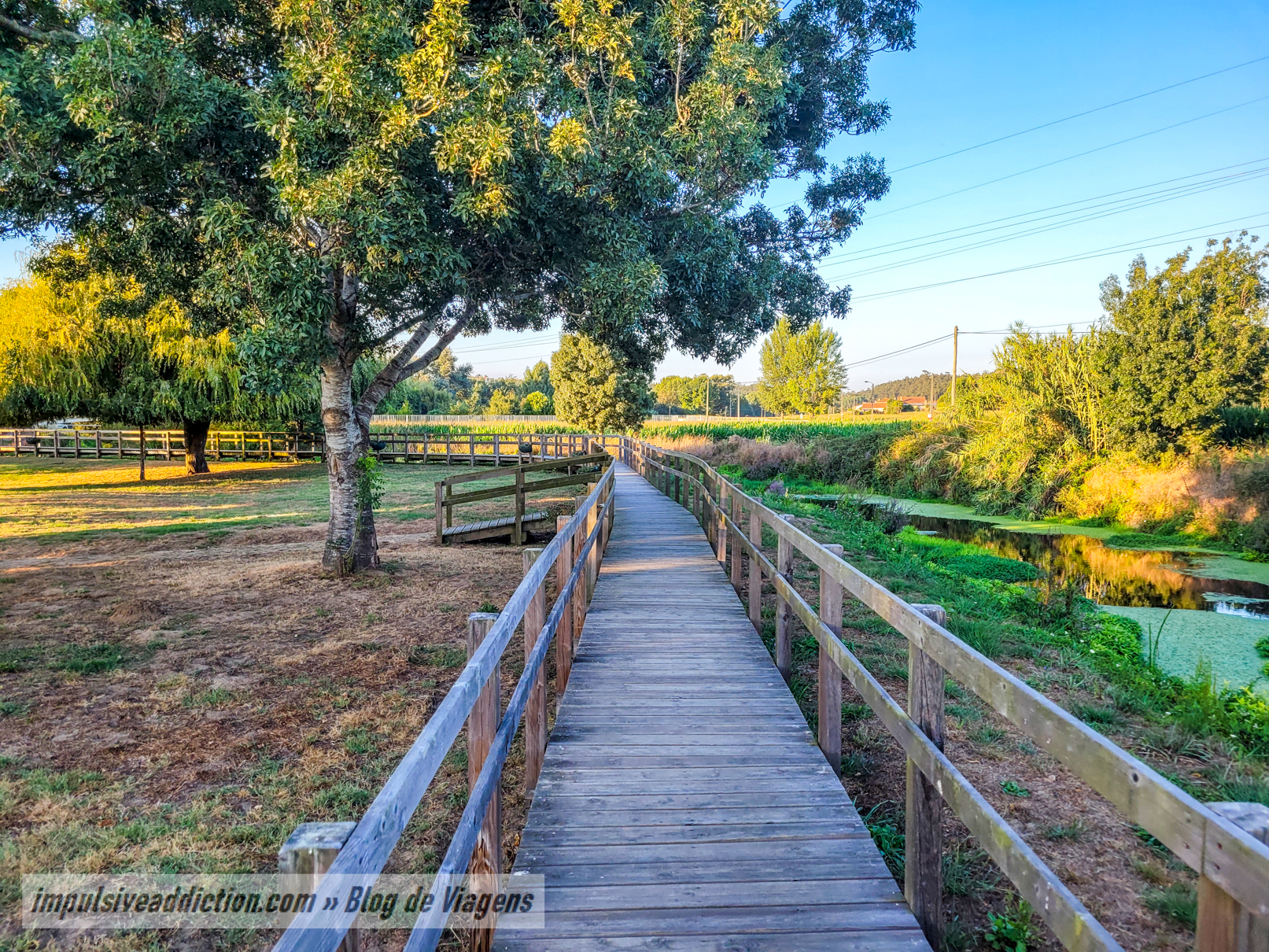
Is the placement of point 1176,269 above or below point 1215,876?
above

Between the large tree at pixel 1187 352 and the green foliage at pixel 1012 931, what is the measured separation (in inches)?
750

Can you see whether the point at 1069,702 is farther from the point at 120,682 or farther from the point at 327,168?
the point at 327,168

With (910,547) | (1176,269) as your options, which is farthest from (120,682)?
(1176,269)

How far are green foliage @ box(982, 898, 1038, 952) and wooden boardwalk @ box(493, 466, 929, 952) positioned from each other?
48 centimetres

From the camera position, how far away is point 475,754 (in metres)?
2.55

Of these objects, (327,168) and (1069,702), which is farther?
(327,168)

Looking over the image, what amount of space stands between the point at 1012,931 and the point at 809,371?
8179 cm

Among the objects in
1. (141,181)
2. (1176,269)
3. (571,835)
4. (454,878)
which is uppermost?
(1176,269)

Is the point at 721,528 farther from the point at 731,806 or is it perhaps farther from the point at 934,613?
the point at 934,613

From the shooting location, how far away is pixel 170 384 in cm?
2131

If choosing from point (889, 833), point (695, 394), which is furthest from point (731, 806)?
point (695, 394)

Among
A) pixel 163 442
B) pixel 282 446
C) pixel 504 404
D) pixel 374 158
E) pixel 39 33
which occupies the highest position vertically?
pixel 39 33

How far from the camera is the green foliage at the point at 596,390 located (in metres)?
43.6

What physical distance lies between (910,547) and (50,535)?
15.7 metres
